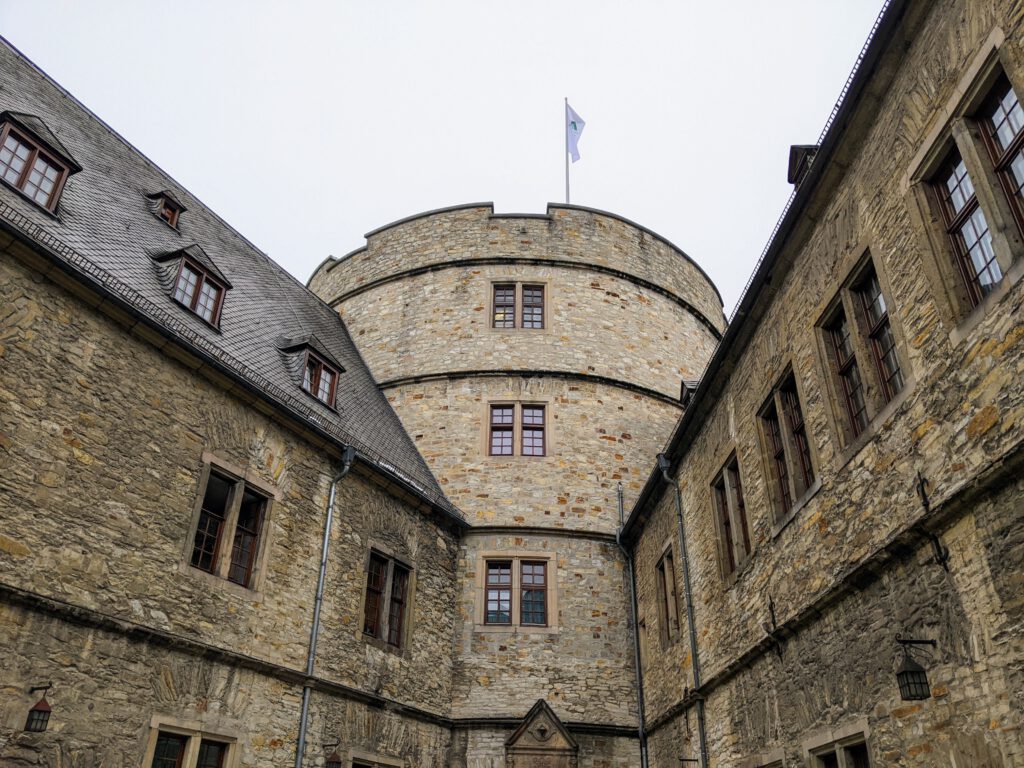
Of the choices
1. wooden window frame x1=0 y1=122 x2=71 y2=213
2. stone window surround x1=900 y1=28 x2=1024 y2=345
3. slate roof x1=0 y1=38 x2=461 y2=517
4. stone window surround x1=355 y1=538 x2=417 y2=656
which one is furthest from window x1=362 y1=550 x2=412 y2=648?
stone window surround x1=900 y1=28 x2=1024 y2=345

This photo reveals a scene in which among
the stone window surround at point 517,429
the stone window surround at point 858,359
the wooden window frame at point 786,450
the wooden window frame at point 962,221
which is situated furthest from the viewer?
the stone window surround at point 517,429

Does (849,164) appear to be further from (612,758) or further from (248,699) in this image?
(612,758)

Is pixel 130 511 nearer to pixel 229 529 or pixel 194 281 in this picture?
pixel 229 529

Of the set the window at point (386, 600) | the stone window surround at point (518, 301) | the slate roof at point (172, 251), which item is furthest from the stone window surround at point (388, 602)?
the stone window surround at point (518, 301)

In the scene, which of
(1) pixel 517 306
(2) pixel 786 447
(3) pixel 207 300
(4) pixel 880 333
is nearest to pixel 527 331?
(1) pixel 517 306

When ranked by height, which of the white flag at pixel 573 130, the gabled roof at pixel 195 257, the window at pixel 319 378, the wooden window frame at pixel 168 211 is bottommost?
the window at pixel 319 378

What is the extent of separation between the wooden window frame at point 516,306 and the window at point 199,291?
21.3 feet

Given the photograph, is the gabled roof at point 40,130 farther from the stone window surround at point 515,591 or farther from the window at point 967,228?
the window at point 967,228

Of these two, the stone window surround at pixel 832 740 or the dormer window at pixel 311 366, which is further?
the dormer window at pixel 311 366

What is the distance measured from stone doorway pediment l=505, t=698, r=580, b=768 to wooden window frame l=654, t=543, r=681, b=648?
2222mm

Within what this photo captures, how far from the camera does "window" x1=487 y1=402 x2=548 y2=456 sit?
1595cm

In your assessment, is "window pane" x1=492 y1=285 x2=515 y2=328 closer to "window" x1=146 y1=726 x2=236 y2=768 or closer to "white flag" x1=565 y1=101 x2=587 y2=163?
"white flag" x1=565 y1=101 x2=587 y2=163

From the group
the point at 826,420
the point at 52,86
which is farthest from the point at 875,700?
the point at 52,86

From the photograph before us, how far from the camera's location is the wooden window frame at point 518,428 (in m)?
15.8
